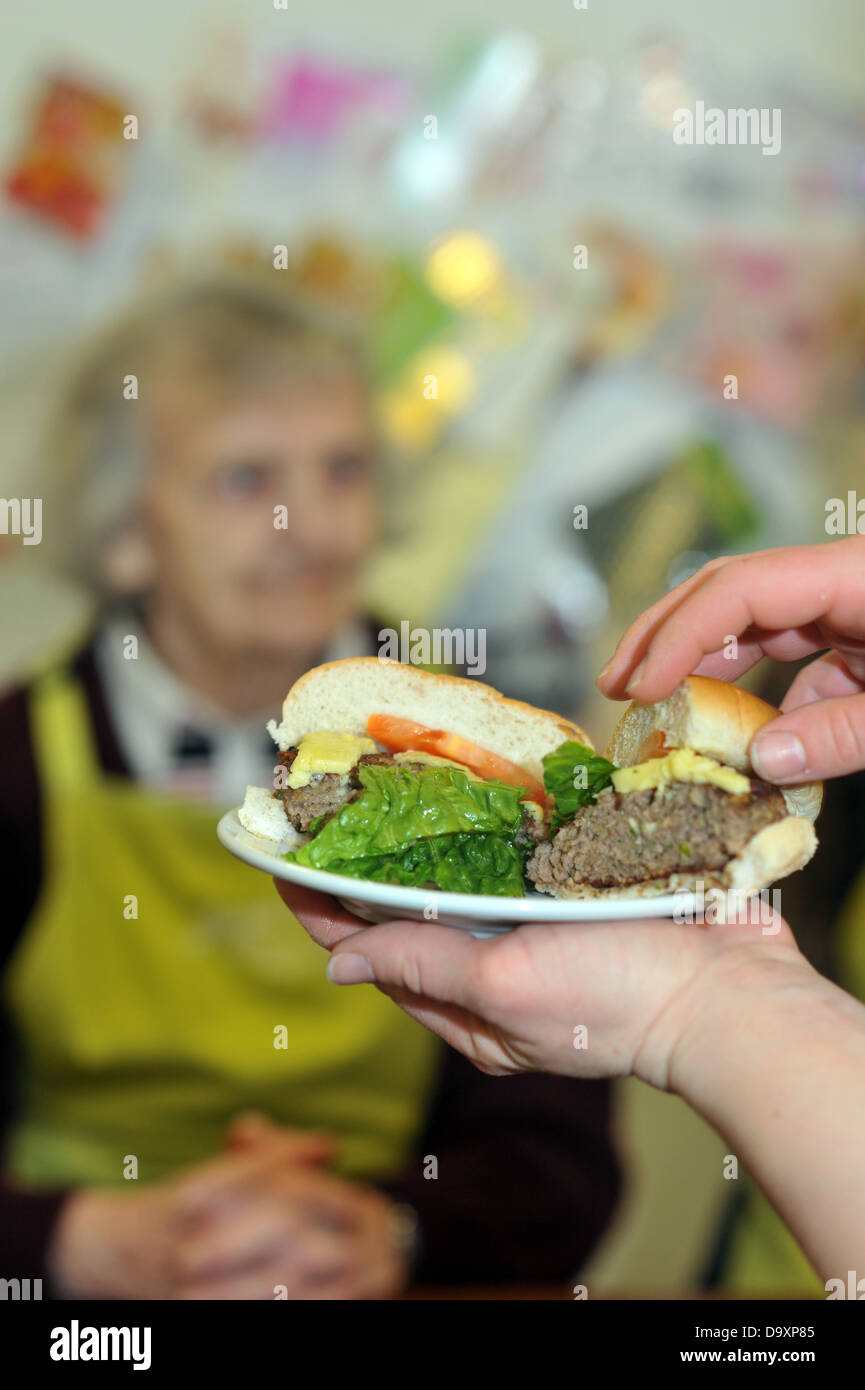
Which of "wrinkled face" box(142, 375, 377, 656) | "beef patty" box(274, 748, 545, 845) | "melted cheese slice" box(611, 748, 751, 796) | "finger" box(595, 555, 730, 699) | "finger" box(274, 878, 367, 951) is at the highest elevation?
"wrinkled face" box(142, 375, 377, 656)

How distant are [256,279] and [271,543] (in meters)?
0.82

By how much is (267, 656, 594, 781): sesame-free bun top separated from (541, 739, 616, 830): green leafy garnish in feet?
0.32

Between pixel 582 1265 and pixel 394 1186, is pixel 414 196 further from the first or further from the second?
pixel 582 1265

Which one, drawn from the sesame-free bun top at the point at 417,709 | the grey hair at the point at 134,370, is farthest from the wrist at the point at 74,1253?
the grey hair at the point at 134,370

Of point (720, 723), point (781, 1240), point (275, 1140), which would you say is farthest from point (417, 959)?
point (781, 1240)

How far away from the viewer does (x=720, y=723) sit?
1272 mm

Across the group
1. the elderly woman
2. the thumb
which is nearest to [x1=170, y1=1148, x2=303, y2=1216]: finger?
the elderly woman

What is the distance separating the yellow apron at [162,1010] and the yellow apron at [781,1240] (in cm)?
106

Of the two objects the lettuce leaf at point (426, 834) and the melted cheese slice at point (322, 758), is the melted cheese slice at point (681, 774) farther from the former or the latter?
the melted cheese slice at point (322, 758)

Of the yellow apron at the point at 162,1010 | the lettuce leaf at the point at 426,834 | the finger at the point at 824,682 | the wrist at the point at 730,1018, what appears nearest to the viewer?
the wrist at the point at 730,1018

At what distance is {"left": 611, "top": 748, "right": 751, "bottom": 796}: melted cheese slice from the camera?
47.9 inches

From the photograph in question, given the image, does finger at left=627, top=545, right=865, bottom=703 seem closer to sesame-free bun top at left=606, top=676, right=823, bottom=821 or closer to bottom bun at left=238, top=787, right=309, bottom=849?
sesame-free bun top at left=606, top=676, right=823, bottom=821

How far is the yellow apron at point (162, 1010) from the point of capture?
2789 mm
